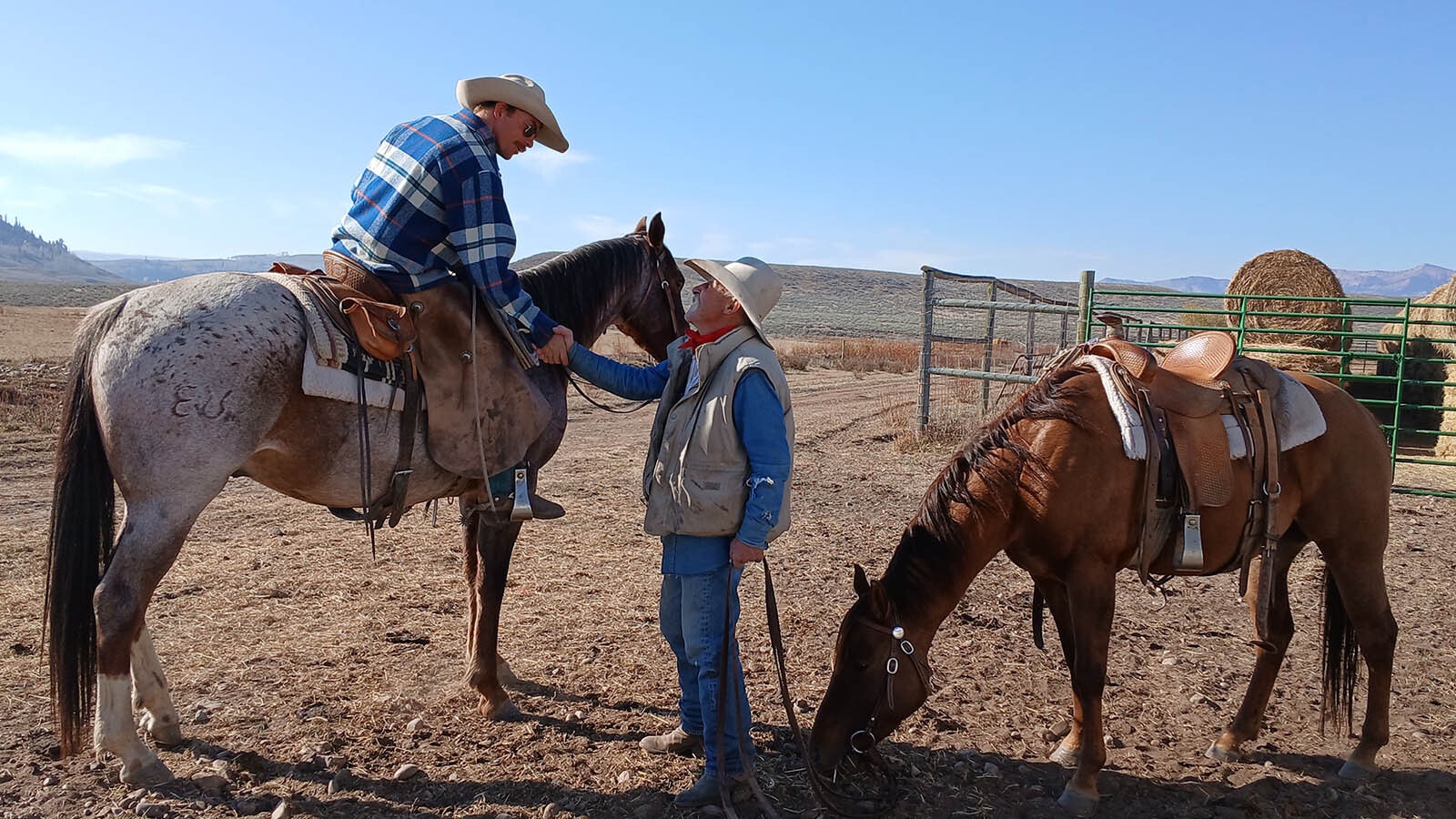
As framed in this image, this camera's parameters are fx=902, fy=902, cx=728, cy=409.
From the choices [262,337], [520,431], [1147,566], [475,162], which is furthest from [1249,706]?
[262,337]

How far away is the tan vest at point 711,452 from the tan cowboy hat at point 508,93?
1.40 meters

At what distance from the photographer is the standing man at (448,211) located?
3.54 m

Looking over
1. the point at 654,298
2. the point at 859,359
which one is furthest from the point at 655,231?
the point at 859,359

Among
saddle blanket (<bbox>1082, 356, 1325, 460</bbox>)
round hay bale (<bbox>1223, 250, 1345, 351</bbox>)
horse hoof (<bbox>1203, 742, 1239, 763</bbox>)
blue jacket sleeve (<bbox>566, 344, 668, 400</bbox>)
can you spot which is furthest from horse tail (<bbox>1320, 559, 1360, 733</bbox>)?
round hay bale (<bbox>1223, 250, 1345, 351</bbox>)

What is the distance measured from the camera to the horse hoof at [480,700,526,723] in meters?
4.07

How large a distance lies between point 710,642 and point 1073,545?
141 centimetres

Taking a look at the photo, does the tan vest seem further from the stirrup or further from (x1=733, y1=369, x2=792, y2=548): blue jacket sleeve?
the stirrup

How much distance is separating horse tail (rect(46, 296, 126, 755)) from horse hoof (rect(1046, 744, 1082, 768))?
3749 mm

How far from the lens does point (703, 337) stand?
335 cm

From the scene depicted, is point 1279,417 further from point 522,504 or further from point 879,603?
point 522,504

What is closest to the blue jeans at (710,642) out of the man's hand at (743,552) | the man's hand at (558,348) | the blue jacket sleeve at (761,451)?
the man's hand at (743,552)

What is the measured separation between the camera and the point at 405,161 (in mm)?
3533

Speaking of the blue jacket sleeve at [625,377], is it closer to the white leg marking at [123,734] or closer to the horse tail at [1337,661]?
the white leg marking at [123,734]

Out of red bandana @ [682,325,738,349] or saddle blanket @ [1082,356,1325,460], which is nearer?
red bandana @ [682,325,738,349]
